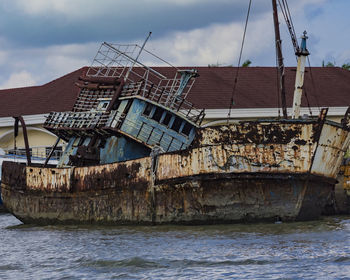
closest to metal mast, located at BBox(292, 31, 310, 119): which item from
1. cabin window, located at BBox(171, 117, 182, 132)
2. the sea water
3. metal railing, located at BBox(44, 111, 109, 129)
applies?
cabin window, located at BBox(171, 117, 182, 132)

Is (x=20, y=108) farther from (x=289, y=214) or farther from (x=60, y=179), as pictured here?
(x=289, y=214)

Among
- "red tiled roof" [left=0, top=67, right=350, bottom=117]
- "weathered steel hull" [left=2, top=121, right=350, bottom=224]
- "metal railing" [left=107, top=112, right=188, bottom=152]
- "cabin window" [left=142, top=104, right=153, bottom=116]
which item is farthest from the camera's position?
"red tiled roof" [left=0, top=67, right=350, bottom=117]

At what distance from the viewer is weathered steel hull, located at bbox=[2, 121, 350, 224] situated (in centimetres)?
1677

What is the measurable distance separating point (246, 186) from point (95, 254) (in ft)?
16.3

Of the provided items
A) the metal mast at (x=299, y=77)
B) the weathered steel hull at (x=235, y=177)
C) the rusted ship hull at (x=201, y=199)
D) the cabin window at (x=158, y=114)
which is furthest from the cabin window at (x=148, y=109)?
the metal mast at (x=299, y=77)

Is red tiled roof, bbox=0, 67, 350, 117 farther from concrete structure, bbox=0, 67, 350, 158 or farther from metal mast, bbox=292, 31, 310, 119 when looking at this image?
metal mast, bbox=292, 31, 310, 119

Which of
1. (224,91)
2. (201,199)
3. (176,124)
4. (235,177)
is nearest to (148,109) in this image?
(176,124)

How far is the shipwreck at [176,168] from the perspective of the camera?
16.8 meters

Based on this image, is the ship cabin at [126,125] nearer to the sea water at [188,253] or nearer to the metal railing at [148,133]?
the metal railing at [148,133]

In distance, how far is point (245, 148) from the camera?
55.3 ft

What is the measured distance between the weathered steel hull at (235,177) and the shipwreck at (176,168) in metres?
0.02

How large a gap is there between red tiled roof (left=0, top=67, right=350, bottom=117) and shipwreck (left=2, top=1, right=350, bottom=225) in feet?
35.6

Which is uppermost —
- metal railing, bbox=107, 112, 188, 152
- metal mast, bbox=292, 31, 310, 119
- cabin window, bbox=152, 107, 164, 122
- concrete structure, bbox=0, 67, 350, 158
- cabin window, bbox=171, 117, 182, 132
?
concrete structure, bbox=0, 67, 350, 158

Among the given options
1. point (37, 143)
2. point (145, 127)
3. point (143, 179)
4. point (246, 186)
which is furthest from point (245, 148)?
point (37, 143)
